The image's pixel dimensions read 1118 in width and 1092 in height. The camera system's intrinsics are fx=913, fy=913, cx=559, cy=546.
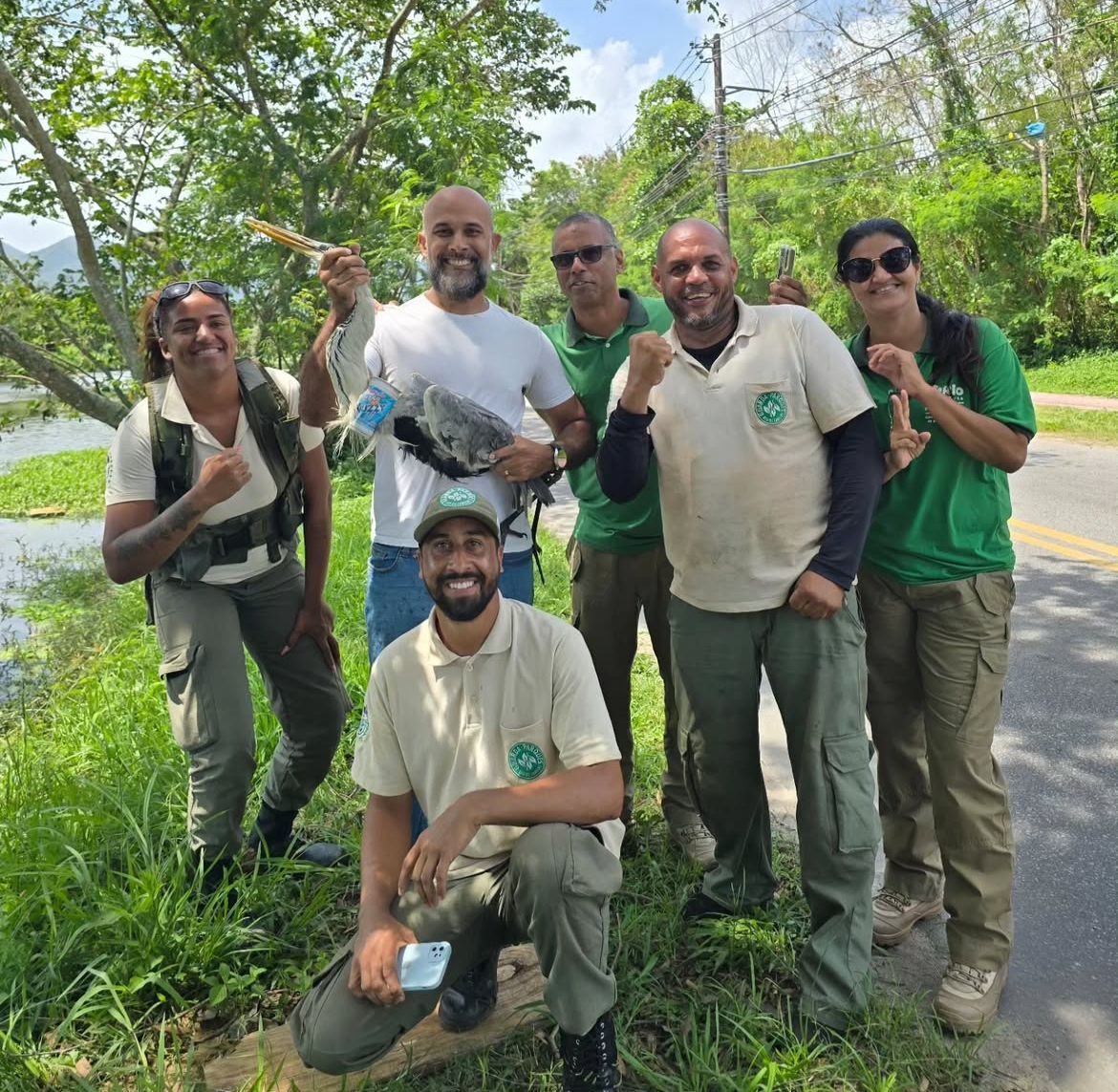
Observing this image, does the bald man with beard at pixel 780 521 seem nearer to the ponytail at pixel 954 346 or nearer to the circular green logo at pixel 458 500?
the ponytail at pixel 954 346

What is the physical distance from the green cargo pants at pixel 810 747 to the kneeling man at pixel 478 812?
437 mm

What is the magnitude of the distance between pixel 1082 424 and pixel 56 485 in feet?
54.0

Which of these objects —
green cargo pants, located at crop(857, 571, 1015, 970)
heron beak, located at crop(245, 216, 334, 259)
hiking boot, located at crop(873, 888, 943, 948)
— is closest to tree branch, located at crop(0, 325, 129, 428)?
heron beak, located at crop(245, 216, 334, 259)

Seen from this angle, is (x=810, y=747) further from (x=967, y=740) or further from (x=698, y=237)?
(x=698, y=237)

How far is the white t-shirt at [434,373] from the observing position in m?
2.76

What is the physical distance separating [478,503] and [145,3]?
27.3 feet

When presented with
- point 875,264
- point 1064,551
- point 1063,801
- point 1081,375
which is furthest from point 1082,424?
point 875,264

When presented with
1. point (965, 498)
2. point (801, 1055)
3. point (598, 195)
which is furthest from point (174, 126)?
point (598, 195)

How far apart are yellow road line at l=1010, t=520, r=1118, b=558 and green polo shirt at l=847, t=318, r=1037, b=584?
195 inches

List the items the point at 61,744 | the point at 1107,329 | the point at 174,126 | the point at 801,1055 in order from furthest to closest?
the point at 1107,329
the point at 174,126
the point at 61,744
the point at 801,1055

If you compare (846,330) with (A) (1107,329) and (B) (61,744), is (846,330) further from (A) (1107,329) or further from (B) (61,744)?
(B) (61,744)

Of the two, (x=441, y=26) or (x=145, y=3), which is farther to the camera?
(x=441, y=26)

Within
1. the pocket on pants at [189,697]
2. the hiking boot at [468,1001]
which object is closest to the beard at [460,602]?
the hiking boot at [468,1001]

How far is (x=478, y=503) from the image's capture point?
7.44 ft
